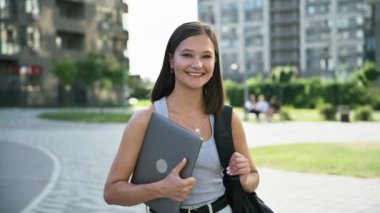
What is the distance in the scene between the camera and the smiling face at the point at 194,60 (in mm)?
2203

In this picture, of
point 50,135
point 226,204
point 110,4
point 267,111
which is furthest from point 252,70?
point 226,204

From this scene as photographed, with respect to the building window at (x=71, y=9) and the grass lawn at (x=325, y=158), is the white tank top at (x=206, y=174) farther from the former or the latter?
the building window at (x=71, y=9)

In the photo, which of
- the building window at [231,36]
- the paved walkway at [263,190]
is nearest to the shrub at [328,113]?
the paved walkway at [263,190]

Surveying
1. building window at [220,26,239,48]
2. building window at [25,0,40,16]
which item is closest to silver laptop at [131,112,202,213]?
building window at [25,0,40,16]

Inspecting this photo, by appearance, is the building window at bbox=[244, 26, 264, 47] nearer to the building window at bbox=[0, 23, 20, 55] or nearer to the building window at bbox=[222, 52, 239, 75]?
the building window at bbox=[222, 52, 239, 75]

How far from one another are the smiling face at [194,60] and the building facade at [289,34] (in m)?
77.4

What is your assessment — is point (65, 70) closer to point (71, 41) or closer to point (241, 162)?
point (71, 41)

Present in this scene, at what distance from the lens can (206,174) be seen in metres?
2.23

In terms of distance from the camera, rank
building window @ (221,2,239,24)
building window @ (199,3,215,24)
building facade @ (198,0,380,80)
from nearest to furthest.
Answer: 1. building facade @ (198,0,380,80)
2. building window @ (221,2,239,24)
3. building window @ (199,3,215,24)

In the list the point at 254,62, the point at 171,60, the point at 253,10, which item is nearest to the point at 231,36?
the point at 253,10

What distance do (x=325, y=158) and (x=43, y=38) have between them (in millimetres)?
41893

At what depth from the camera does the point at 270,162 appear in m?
11.2

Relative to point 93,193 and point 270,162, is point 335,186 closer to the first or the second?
point 270,162

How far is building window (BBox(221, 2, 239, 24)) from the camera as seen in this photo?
300ft
